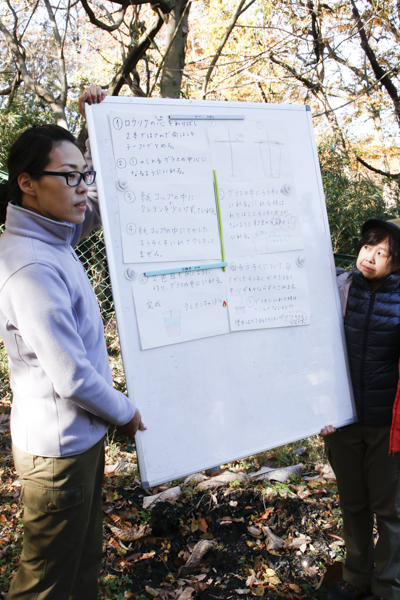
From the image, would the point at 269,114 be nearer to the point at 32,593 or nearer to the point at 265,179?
the point at 265,179

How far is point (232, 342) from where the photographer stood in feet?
6.90

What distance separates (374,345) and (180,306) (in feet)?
3.05

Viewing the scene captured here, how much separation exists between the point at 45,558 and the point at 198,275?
1187mm

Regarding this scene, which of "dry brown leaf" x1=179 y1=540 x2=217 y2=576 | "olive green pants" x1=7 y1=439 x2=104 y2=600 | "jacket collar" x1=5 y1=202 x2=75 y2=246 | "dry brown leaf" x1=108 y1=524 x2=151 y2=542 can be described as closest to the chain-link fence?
"dry brown leaf" x1=108 y1=524 x2=151 y2=542

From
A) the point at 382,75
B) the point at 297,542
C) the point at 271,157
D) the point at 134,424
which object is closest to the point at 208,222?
the point at 271,157

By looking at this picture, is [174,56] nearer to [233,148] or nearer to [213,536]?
[233,148]

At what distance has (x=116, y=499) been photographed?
298cm

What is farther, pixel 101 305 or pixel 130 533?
pixel 101 305

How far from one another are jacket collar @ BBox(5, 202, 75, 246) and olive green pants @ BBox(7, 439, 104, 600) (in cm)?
74

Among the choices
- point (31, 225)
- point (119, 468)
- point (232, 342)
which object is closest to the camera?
point (31, 225)

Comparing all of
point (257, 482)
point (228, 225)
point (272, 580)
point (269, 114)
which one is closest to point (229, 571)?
point (272, 580)

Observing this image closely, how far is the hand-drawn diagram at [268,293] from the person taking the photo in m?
2.11

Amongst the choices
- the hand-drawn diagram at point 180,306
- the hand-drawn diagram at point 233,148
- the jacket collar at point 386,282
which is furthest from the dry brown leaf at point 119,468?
the hand-drawn diagram at point 233,148

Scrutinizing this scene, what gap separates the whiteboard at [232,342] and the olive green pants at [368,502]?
15cm
